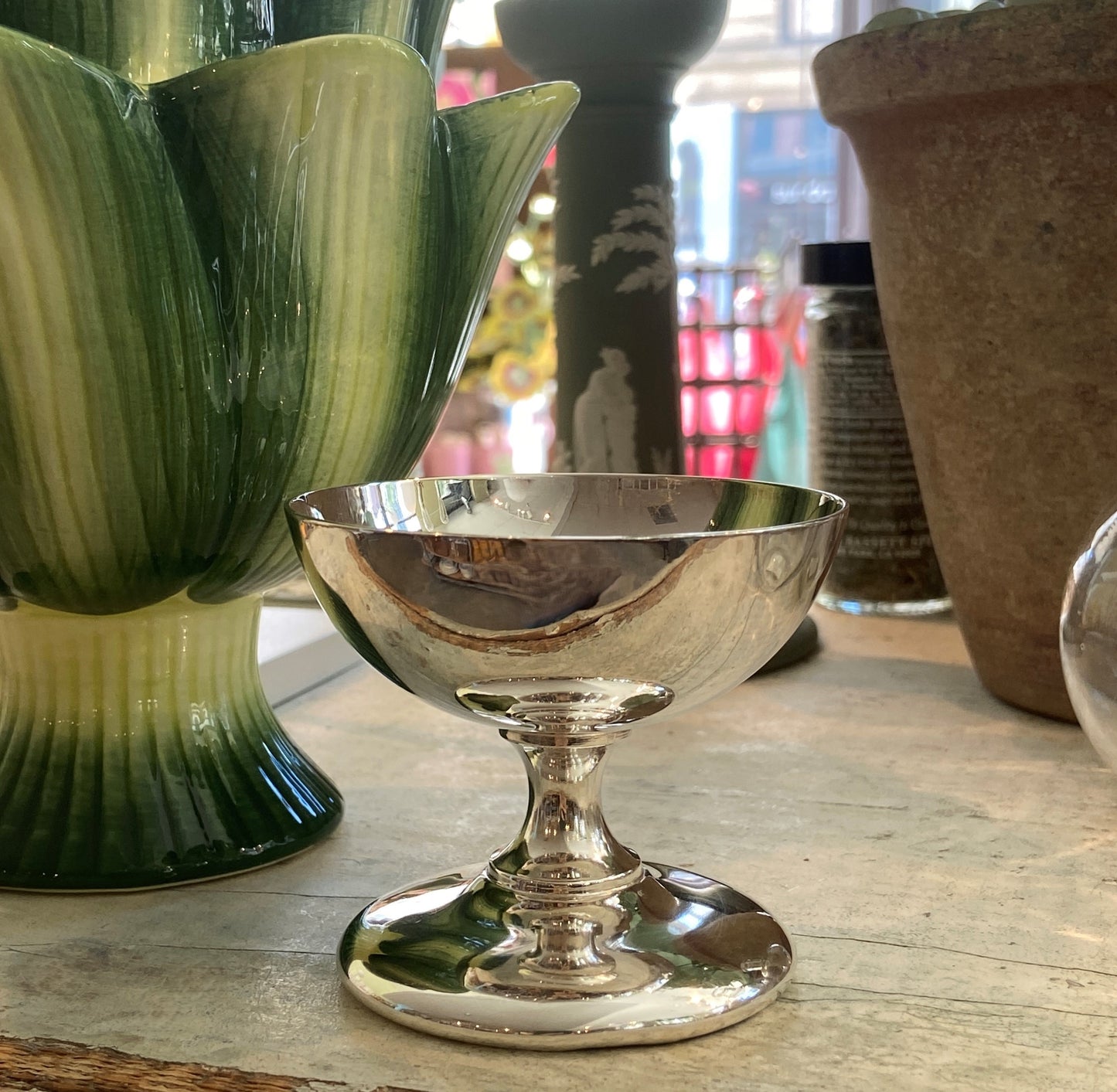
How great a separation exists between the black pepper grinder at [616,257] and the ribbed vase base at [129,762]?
24 cm

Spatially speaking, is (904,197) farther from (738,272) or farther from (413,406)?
(738,272)

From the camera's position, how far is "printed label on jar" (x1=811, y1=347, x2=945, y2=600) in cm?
63

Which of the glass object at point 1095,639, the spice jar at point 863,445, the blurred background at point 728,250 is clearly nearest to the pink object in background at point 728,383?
the blurred background at point 728,250

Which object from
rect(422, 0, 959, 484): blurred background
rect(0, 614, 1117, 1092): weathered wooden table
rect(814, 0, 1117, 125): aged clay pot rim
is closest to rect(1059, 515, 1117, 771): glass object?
rect(0, 614, 1117, 1092): weathered wooden table

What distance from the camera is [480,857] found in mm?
358

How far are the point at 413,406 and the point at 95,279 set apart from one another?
9cm

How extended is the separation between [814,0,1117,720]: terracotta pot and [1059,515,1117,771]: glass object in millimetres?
84

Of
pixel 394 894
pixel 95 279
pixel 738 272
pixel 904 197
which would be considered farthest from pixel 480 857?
pixel 738 272

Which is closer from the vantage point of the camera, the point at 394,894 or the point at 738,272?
the point at 394,894

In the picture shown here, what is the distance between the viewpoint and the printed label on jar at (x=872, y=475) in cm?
63

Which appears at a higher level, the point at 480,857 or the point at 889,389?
the point at 889,389

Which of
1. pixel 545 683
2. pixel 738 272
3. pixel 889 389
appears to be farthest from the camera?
pixel 738 272

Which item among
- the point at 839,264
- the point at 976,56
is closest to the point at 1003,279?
the point at 976,56

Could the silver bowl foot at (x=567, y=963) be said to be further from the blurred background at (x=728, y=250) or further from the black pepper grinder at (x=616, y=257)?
the blurred background at (x=728, y=250)
